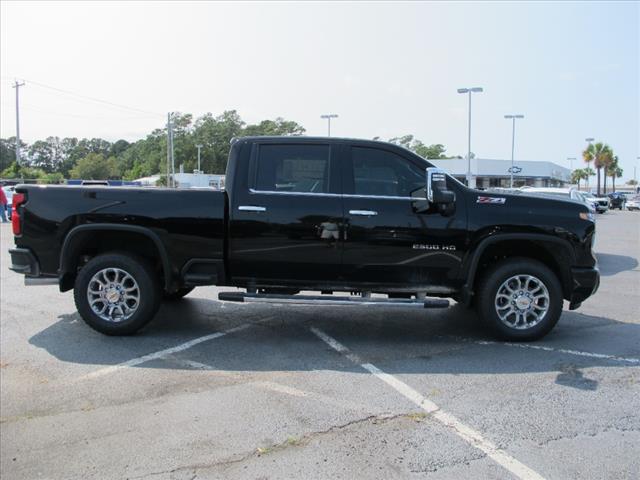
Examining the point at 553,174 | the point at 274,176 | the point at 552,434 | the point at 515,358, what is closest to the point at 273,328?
the point at 274,176

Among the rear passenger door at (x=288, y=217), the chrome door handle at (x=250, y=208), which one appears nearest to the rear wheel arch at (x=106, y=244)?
the rear passenger door at (x=288, y=217)

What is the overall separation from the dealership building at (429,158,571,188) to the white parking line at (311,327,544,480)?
5930 cm

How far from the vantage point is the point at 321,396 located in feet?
14.7

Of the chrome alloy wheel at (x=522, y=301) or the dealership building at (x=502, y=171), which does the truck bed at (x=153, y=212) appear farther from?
the dealership building at (x=502, y=171)

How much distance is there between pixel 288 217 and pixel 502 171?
208ft

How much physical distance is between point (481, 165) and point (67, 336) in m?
62.4

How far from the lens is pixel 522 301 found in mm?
5895

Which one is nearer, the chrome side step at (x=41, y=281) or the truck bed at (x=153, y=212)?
the truck bed at (x=153, y=212)

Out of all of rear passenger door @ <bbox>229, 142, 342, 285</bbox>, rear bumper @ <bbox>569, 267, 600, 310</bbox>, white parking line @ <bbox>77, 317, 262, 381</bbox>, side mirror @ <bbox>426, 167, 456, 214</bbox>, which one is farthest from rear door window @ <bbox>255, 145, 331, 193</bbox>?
rear bumper @ <bbox>569, 267, 600, 310</bbox>

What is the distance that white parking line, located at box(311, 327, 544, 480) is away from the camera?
338 cm

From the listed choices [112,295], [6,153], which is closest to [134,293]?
[112,295]

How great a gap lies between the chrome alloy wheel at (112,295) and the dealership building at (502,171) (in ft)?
193

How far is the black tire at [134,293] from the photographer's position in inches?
235

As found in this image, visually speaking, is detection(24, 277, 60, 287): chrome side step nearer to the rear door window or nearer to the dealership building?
the rear door window
